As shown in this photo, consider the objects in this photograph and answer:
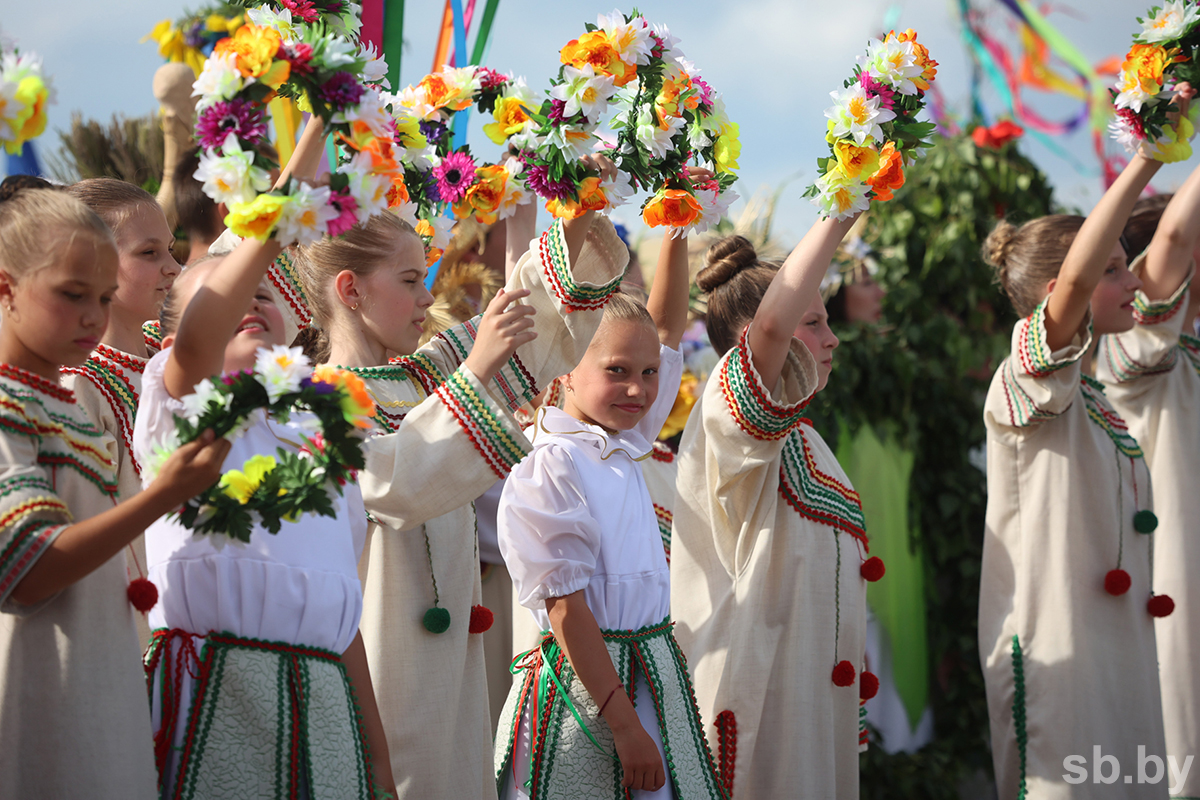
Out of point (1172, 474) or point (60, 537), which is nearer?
point (60, 537)

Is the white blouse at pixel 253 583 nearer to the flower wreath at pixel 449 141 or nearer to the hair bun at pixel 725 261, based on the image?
the flower wreath at pixel 449 141

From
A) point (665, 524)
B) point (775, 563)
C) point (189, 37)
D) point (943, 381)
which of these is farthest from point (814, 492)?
point (189, 37)

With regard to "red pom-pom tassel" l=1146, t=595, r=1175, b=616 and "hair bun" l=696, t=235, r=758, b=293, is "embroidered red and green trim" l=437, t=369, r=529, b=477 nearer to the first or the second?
"hair bun" l=696, t=235, r=758, b=293

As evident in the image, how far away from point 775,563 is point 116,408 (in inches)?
68.3

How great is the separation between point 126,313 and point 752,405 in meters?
1.54

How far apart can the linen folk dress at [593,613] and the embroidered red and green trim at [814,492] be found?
0.67 meters

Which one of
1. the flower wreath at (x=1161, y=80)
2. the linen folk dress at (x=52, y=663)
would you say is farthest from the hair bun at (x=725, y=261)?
the linen folk dress at (x=52, y=663)

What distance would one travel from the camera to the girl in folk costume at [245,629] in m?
1.78

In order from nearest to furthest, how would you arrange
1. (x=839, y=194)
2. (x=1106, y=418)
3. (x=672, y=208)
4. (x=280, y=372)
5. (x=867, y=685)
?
(x=280, y=372)
(x=672, y=208)
(x=839, y=194)
(x=867, y=685)
(x=1106, y=418)

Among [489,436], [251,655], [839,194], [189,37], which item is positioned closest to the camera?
[251,655]

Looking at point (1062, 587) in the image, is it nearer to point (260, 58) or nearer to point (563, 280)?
point (563, 280)

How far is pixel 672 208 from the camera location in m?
2.61

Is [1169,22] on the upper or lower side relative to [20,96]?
upper

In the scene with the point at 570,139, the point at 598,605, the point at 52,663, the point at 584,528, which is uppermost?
the point at 570,139
